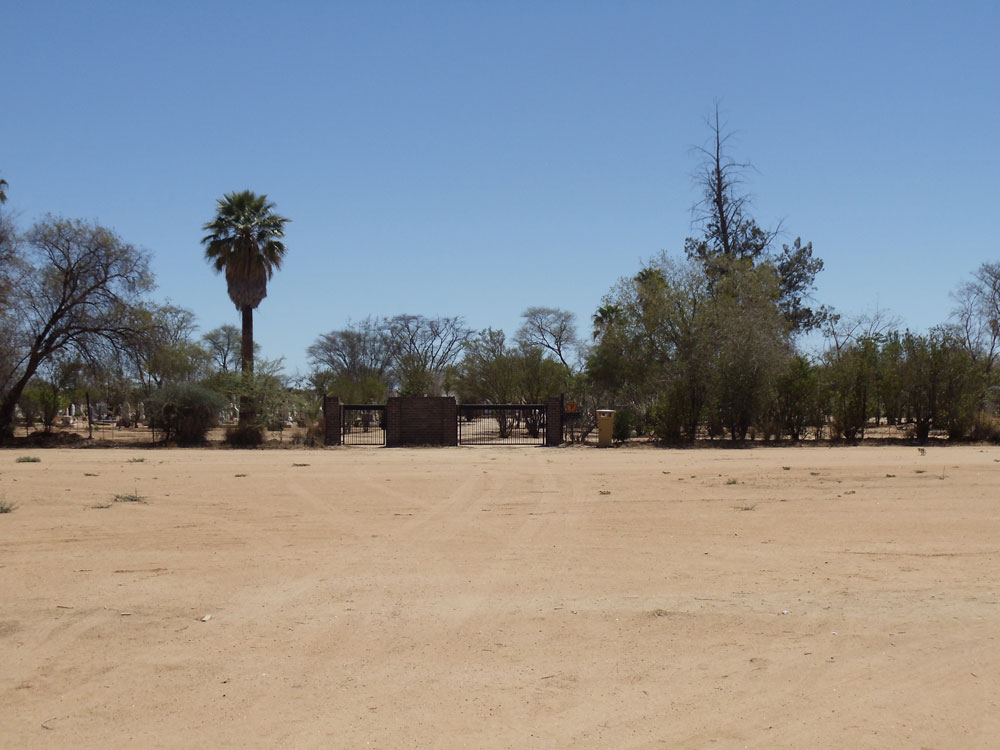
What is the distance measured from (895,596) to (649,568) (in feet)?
8.50

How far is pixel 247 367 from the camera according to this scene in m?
39.8

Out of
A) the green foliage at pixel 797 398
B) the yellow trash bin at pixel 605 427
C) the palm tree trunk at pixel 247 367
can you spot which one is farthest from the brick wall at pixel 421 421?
the green foliage at pixel 797 398

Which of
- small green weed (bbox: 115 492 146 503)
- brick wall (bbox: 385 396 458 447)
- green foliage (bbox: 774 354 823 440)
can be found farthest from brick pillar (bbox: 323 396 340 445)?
small green weed (bbox: 115 492 146 503)

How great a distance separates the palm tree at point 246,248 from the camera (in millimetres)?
41281

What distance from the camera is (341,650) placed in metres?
7.15

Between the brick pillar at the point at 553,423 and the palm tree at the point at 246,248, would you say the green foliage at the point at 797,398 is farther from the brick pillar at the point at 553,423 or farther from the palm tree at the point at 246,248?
the palm tree at the point at 246,248

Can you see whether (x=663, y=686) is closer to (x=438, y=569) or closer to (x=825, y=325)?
(x=438, y=569)

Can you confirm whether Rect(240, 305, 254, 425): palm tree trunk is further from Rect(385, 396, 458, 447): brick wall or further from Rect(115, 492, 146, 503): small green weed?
Rect(115, 492, 146, 503): small green weed

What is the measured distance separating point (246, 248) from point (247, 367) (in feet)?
19.1

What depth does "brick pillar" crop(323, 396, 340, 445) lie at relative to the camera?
3516cm

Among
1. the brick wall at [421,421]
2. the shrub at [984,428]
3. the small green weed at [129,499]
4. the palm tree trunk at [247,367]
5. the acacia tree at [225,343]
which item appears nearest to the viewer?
the small green weed at [129,499]

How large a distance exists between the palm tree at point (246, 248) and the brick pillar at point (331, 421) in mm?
7223

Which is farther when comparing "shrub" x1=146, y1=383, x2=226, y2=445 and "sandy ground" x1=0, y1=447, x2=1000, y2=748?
"shrub" x1=146, y1=383, x2=226, y2=445

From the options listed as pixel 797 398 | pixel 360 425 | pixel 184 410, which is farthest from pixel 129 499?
pixel 360 425
